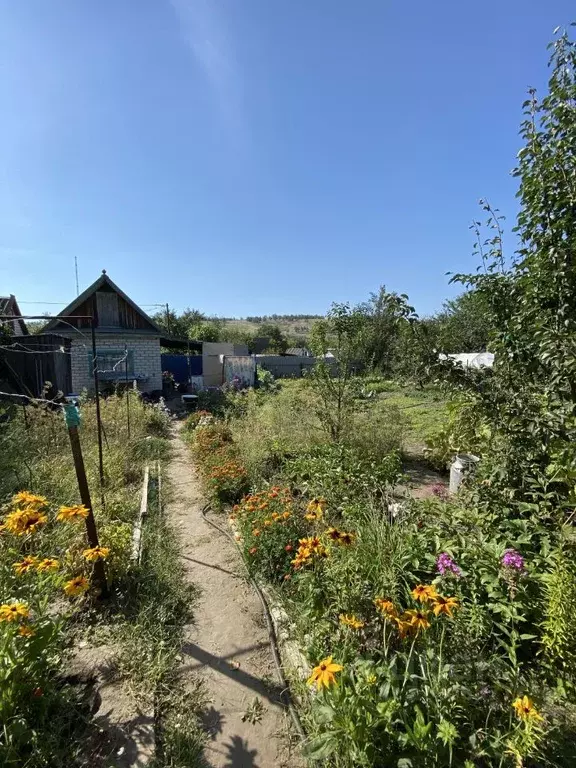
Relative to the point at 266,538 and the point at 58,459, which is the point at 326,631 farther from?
the point at 58,459

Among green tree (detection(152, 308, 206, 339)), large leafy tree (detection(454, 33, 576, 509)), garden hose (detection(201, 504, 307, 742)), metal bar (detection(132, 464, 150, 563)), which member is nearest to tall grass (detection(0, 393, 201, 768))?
metal bar (detection(132, 464, 150, 563))

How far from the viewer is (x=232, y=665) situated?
253 centimetres

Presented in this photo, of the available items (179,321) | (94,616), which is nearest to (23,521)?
(94,616)

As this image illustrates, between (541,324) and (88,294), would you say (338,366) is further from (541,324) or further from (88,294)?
(88,294)

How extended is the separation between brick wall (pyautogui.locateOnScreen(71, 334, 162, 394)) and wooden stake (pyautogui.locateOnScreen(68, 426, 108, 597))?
468 inches

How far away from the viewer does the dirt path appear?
1968mm

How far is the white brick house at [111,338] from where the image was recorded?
1348cm

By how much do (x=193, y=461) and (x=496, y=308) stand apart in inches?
237

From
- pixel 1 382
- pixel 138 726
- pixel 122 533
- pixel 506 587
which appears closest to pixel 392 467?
pixel 506 587

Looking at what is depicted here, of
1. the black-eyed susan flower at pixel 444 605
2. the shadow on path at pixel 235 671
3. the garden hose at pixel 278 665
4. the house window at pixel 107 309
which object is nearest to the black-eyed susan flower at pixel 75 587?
the shadow on path at pixel 235 671

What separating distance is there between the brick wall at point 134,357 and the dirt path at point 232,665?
1134cm

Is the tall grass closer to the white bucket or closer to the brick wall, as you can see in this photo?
the white bucket

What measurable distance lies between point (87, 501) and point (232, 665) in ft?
5.15

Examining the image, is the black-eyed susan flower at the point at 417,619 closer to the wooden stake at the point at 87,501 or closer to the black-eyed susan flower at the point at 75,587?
the black-eyed susan flower at the point at 75,587
